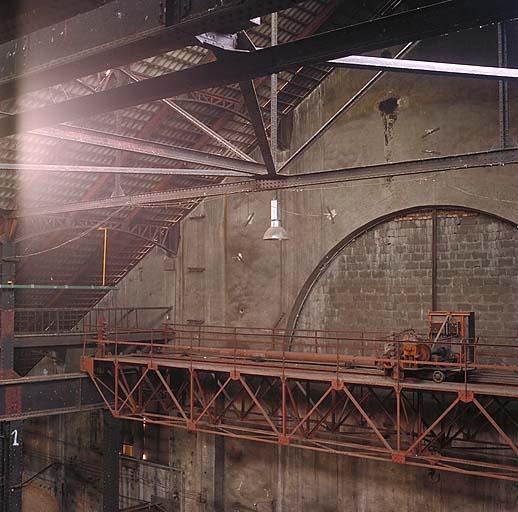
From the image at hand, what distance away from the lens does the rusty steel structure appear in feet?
39.7

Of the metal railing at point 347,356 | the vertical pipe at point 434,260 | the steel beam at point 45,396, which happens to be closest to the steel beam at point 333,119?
the metal railing at point 347,356

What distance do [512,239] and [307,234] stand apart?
5886mm

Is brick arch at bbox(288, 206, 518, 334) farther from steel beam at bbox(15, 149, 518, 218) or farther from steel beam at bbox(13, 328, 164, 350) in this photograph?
steel beam at bbox(13, 328, 164, 350)

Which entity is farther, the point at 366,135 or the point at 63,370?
the point at 63,370

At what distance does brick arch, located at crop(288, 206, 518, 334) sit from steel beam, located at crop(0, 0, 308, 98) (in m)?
12.3

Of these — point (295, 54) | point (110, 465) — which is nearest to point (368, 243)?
point (110, 465)

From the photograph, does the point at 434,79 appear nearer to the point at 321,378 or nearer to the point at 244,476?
the point at 321,378

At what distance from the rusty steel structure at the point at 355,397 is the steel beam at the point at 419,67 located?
587 centimetres

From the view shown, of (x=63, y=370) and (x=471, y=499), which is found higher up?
(x=63, y=370)

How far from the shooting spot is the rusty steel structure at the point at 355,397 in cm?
1211

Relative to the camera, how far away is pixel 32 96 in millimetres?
14484

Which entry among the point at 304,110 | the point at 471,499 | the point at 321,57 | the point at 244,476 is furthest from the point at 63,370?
the point at 321,57

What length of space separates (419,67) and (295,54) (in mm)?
1794

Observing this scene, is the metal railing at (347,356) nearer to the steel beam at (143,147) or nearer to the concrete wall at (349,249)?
the concrete wall at (349,249)
